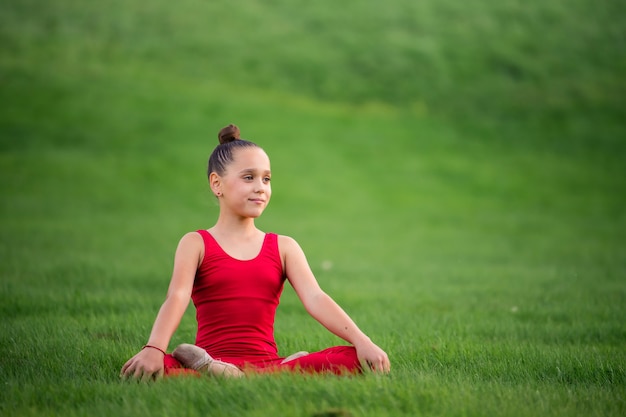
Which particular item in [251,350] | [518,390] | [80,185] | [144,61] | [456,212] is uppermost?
[144,61]

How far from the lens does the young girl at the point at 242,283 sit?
166 inches

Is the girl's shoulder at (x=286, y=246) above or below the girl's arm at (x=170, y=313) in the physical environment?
above

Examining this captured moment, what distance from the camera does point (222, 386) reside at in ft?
12.5

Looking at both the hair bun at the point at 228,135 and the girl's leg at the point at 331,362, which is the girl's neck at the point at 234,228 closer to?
the hair bun at the point at 228,135

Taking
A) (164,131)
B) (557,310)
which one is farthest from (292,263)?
(164,131)

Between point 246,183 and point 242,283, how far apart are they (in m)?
0.59

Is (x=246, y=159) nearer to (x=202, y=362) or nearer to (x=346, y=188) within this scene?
(x=202, y=362)

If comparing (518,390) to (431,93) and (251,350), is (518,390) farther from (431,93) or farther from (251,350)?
(431,93)

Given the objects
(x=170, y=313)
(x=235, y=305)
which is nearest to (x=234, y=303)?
(x=235, y=305)

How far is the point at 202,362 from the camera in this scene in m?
4.08

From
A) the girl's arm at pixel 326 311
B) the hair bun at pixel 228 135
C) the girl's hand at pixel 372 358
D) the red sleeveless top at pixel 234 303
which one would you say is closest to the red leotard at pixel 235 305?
the red sleeveless top at pixel 234 303

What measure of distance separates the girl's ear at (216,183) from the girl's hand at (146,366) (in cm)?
105

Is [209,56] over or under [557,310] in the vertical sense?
over

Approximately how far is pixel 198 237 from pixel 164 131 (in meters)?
26.0
